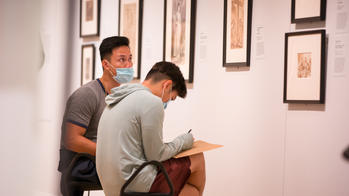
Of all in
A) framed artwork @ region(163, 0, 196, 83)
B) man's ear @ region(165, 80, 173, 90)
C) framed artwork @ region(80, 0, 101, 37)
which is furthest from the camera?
framed artwork @ region(80, 0, 101, 37)

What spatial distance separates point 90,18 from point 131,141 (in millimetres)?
2879

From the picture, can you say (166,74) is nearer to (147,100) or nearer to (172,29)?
(147,100)

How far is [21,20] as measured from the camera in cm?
41

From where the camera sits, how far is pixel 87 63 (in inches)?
Answer: 179

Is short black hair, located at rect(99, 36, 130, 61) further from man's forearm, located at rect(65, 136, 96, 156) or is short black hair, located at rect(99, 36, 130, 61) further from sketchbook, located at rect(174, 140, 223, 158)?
sketchbook, located at rect(174, 140, 223, 158)

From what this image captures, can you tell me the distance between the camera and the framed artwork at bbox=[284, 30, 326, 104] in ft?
9.35

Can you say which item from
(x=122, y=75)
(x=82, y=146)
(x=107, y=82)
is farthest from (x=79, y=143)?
(x=122, y=75)

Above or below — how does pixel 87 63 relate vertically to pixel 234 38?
below

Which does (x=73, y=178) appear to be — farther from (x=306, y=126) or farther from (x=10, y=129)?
(x=10, y=129)

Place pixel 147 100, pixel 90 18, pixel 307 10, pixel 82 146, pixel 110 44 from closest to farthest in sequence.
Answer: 1. pixel 147 100
2. pixel 82 146
3. pixel 307 10
4. pixel 110 44
5. pixel 90 18

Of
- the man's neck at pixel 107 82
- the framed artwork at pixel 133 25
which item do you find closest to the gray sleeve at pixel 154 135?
the man's neck at pixel 107 82

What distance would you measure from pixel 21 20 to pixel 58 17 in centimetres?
4

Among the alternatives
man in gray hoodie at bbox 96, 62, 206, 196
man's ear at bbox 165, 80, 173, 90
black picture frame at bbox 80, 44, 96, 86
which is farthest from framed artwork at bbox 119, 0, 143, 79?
man in gray hoodie at bbox 96, 62, 206, 196

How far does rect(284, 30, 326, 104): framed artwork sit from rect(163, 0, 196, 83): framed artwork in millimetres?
1000
